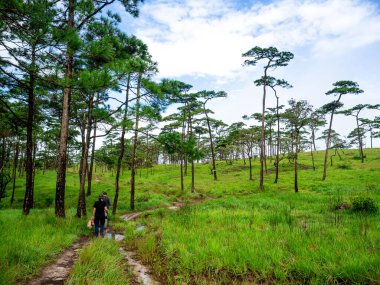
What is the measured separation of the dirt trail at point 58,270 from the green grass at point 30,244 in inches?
7.1

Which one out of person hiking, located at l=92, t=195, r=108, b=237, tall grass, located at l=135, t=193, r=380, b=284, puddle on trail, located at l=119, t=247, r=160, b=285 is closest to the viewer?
tall grass, located at l=135, t=193, r=380, b=284

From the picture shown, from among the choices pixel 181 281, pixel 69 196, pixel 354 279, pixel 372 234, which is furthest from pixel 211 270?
pixel 69 196

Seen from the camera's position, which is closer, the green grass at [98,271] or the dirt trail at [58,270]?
the green grass at [98,271]

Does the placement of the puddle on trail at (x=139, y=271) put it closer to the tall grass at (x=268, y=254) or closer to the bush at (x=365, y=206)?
the tall grass at (x=268, y=254)

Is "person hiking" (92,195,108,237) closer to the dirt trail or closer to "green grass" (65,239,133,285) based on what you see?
the dirt trail

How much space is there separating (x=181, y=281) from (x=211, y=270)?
0.79 m

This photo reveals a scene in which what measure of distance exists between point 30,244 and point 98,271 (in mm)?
2579

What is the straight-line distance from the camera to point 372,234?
22.2ft

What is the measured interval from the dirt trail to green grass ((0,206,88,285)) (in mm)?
181

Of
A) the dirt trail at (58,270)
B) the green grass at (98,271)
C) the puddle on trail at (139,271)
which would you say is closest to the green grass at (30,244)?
the dirt trail at (58,270)

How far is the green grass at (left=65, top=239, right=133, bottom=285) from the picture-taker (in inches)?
187

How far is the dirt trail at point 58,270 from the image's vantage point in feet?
16.2

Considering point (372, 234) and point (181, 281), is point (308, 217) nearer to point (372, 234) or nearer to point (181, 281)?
point (372, 234)

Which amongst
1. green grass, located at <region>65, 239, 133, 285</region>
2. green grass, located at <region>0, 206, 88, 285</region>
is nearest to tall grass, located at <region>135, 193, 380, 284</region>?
green grass, located at <region>65, 239, 133, 285</region>
